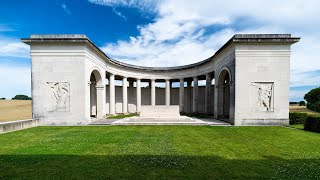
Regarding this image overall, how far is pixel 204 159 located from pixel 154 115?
47.2 feet

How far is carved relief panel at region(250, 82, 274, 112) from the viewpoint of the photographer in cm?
1855

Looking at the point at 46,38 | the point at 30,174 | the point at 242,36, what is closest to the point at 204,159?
the point at 30,174

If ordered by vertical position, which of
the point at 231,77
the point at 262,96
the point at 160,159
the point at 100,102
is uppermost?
the point at 231,77

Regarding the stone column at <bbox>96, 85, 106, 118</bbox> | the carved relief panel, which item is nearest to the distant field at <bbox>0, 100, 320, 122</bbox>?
the stone column at <bbox>96, 85, 106, 118</bbox>

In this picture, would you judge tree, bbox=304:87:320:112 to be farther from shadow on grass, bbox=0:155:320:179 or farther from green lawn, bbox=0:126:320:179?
shadow on grass, bbox=0:155:320:179

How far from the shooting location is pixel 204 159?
7.84 meters

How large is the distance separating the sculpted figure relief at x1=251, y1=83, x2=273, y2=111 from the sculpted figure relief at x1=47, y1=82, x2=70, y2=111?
842 inches

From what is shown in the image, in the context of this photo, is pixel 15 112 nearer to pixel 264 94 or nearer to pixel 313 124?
pixel 264 94

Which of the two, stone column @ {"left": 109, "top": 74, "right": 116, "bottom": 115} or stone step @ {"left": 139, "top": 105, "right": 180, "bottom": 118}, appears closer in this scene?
stone step @ {"left": 139, "top": 105, "right": 180, "bottom": 118}

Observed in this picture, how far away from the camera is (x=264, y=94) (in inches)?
732

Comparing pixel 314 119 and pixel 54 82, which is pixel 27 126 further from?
pixel 314 119

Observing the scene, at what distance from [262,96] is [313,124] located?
4943mm

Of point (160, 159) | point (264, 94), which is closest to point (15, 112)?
point (160, 159)

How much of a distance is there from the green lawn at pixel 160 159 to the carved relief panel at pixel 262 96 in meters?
7.35
